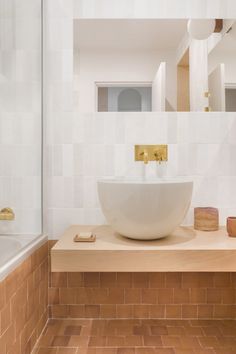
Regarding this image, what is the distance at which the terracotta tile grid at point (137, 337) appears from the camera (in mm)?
1482

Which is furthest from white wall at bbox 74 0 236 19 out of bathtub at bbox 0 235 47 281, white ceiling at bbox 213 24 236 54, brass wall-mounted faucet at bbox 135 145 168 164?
bathtub at bbox 0 235 47 281

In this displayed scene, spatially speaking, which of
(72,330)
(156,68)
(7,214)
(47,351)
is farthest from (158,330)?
(156,68)

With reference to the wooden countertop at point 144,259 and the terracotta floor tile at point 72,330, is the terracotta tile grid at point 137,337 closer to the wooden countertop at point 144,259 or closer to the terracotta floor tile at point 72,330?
the terracotta floor tile at point 72,330

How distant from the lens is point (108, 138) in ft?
5.85

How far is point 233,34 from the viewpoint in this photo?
1.78m

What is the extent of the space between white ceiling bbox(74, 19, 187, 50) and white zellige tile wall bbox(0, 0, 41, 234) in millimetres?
256

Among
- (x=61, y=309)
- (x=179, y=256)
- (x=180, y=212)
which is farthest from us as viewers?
(x=61, y=309)

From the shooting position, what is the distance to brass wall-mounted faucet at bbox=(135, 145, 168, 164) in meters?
1.77

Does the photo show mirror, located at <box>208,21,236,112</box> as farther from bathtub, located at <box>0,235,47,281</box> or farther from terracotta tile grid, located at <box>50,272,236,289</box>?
bathtub, located at <box>0,235,47,281</box>

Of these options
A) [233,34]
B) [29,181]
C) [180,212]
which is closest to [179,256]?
[180,212]

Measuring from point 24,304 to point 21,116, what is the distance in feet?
3.12

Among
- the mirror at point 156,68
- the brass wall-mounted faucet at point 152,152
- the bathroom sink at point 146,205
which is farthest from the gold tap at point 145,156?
the bathroom sink at point 146,205

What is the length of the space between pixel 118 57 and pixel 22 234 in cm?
115

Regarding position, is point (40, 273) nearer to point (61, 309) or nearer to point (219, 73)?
point (61, 309)
